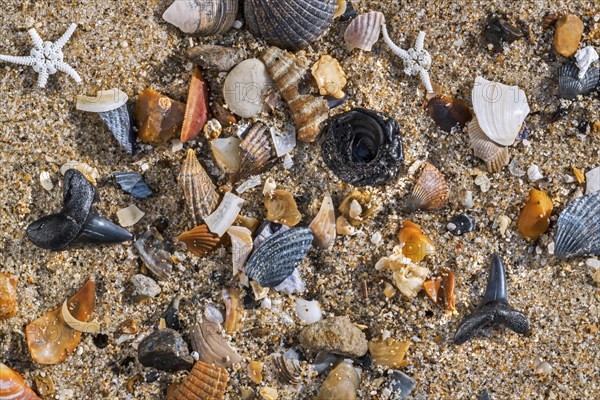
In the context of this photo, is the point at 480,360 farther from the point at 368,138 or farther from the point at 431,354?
the point at 368,138

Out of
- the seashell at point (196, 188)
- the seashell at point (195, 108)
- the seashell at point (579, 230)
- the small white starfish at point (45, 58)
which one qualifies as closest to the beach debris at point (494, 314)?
the seashell at point (579, 230)

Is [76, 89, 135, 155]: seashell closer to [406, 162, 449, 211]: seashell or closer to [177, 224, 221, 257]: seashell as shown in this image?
[177, 224, 221, 257]: seashell

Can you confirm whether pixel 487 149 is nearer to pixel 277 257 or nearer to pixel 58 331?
pixel 277 257

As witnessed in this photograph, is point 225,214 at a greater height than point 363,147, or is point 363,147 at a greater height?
point 363,147

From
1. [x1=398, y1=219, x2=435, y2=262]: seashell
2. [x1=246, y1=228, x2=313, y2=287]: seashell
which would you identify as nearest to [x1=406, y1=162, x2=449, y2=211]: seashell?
[x1=398, y1=219, x2=435, y2=262]: seashell

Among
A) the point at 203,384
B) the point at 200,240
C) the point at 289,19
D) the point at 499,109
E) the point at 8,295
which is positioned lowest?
the point at 203,384

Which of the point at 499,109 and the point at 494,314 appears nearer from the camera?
the point at 494,314

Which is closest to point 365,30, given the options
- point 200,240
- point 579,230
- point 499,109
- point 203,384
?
point 499,109
